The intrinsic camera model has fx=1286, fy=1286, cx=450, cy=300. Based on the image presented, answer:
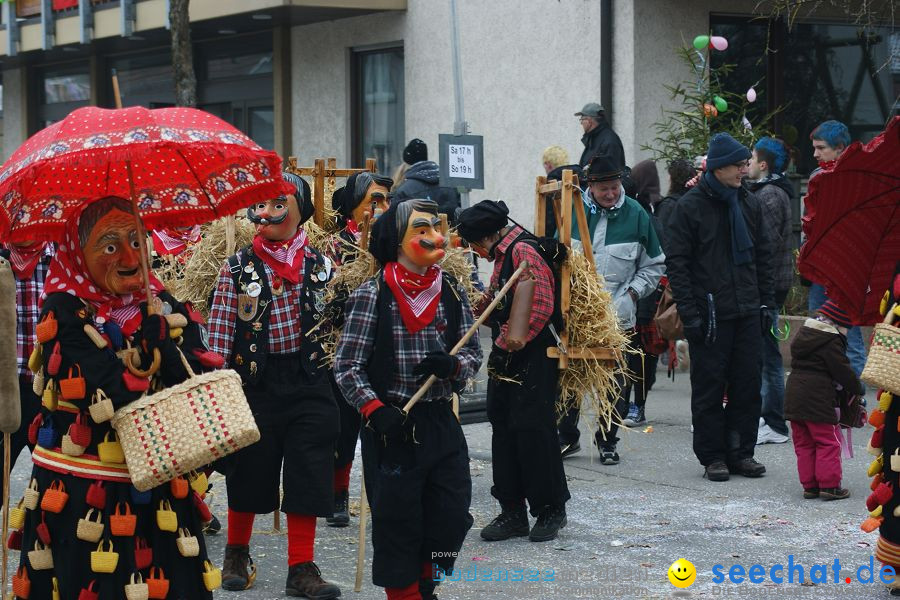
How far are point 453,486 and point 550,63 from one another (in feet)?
35.2

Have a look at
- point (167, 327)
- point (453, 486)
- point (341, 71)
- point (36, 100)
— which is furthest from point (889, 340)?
point (36, 100)

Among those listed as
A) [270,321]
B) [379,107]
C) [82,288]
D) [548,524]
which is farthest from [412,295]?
[379,107]

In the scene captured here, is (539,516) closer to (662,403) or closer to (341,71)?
(662,403)

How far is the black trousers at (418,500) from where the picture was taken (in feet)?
17.0

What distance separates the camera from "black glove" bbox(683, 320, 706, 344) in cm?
812

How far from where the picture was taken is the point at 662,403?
37.0 feet

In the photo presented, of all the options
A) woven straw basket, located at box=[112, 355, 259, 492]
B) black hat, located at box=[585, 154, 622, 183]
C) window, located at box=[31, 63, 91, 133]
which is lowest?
woven straw basket, located at box=[112, 355, 259, 492]

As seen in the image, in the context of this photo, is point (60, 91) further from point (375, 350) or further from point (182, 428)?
point (182, 428)

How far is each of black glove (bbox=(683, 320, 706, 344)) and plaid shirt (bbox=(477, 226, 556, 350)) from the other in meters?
1.60

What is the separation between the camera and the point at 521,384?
6.88m

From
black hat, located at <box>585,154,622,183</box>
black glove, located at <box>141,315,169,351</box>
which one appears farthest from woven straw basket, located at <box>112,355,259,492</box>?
black hat, located at <box>585,154,622,183</box>

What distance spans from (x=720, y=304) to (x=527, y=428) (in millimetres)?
2003

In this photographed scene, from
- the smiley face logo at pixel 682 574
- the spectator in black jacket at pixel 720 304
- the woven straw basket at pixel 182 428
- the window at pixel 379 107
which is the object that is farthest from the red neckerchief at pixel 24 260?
the window at pixel 379 107

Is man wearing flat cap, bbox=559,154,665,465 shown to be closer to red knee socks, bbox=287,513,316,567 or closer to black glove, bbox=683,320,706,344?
black glove, bbox=683,320,706,344
